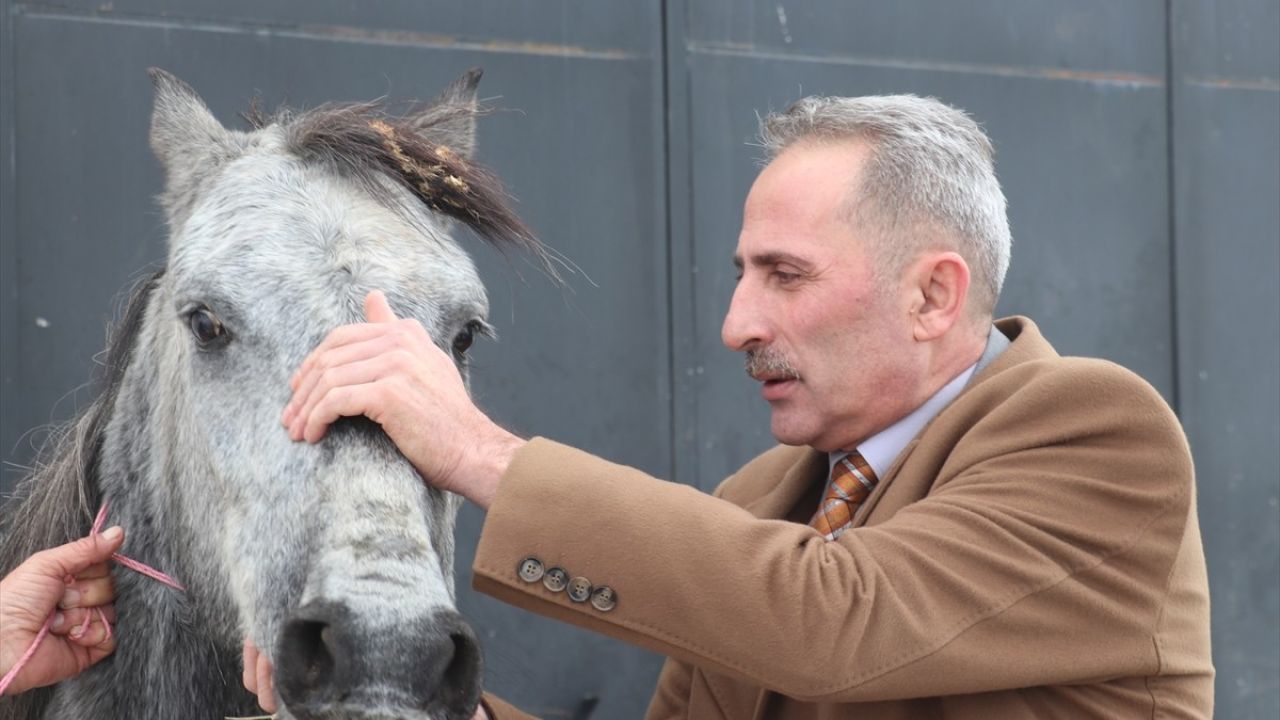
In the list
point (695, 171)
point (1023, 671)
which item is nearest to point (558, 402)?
point (695, 171)

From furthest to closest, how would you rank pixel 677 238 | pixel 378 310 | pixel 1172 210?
1. pixel 1172 210
2. pixel 677 238
3. pixel 378 310

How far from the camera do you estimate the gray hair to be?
2.59 metres

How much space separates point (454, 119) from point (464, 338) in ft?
2.03

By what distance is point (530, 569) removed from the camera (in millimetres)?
2096

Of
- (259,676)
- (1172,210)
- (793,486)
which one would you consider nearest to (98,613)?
(259,676)

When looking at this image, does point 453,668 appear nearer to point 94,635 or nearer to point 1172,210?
point 94,635

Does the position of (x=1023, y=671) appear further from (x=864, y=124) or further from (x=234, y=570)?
(x=234, y=570)

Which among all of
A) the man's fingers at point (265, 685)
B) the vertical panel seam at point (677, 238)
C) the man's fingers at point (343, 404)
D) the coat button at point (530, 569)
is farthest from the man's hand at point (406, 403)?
the vertical panel seam at point (677, 238)

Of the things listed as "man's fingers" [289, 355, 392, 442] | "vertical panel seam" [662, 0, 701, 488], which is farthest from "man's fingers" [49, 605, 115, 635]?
"vertical panel seam" [662, 0, 701, 488]

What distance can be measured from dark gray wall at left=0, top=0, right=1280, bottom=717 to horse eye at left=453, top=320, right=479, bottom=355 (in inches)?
33.2

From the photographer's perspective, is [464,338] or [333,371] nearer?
[333,371]

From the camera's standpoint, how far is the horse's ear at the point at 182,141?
2705mm

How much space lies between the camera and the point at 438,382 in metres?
2.13

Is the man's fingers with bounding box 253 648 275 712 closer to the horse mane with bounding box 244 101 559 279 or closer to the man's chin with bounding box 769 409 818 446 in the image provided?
the horse mane with bounding box 244 101 559 279
